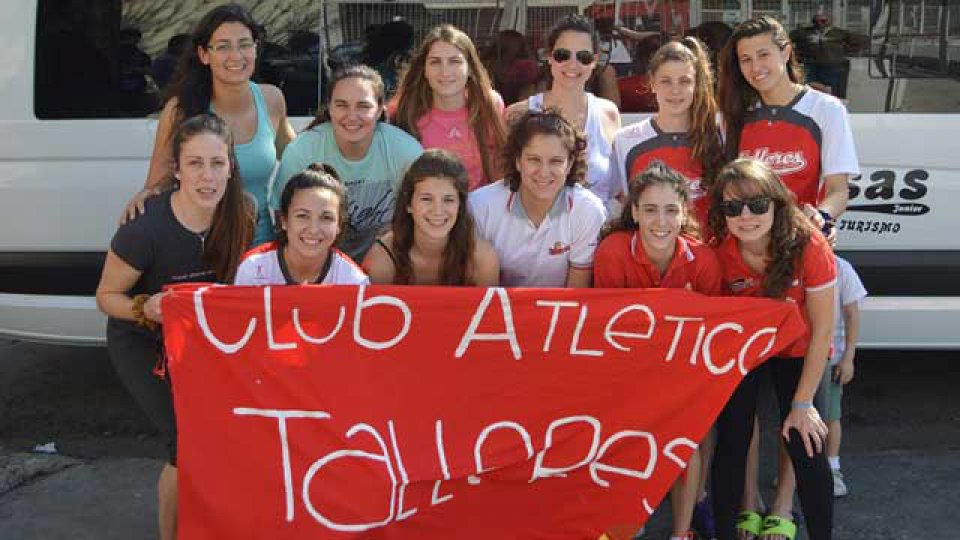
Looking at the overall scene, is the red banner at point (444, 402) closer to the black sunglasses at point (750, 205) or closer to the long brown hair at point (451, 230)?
the long brown hair at point (451, 230)

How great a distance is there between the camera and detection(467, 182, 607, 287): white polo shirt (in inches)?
144

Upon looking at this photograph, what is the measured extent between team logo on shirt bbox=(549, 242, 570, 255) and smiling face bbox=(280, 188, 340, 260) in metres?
0.72

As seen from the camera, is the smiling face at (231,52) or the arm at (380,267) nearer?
the arm at (380,267)

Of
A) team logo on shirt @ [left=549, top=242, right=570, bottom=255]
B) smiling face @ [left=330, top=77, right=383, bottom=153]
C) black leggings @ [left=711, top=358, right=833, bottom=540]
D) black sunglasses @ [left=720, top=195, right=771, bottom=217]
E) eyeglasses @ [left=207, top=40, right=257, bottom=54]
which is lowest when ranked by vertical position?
black leggings @ [left=711, top=358, right=833, bottom=540]

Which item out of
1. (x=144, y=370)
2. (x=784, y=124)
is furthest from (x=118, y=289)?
(x=784, y=124)

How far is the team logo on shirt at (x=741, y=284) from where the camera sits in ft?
11.5

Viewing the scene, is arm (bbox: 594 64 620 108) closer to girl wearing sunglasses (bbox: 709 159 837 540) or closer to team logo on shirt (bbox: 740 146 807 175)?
team logo on shirt (bbox: 740 146 807 175)

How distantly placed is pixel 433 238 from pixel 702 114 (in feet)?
3.48

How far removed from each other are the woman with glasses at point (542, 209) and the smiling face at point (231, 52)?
3.04 feet

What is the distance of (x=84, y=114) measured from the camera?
4.55 m

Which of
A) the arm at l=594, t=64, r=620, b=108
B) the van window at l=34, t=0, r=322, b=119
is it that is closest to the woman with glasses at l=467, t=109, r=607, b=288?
the arm at l=594, t=64, r=620, b=108

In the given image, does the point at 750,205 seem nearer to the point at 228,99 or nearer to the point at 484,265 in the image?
the point at 484,265

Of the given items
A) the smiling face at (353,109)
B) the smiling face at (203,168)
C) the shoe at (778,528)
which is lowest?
the shoe at (778,528)

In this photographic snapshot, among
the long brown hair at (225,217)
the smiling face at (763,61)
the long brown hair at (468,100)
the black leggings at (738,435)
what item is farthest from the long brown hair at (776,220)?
the long brown hair at (225,217)
